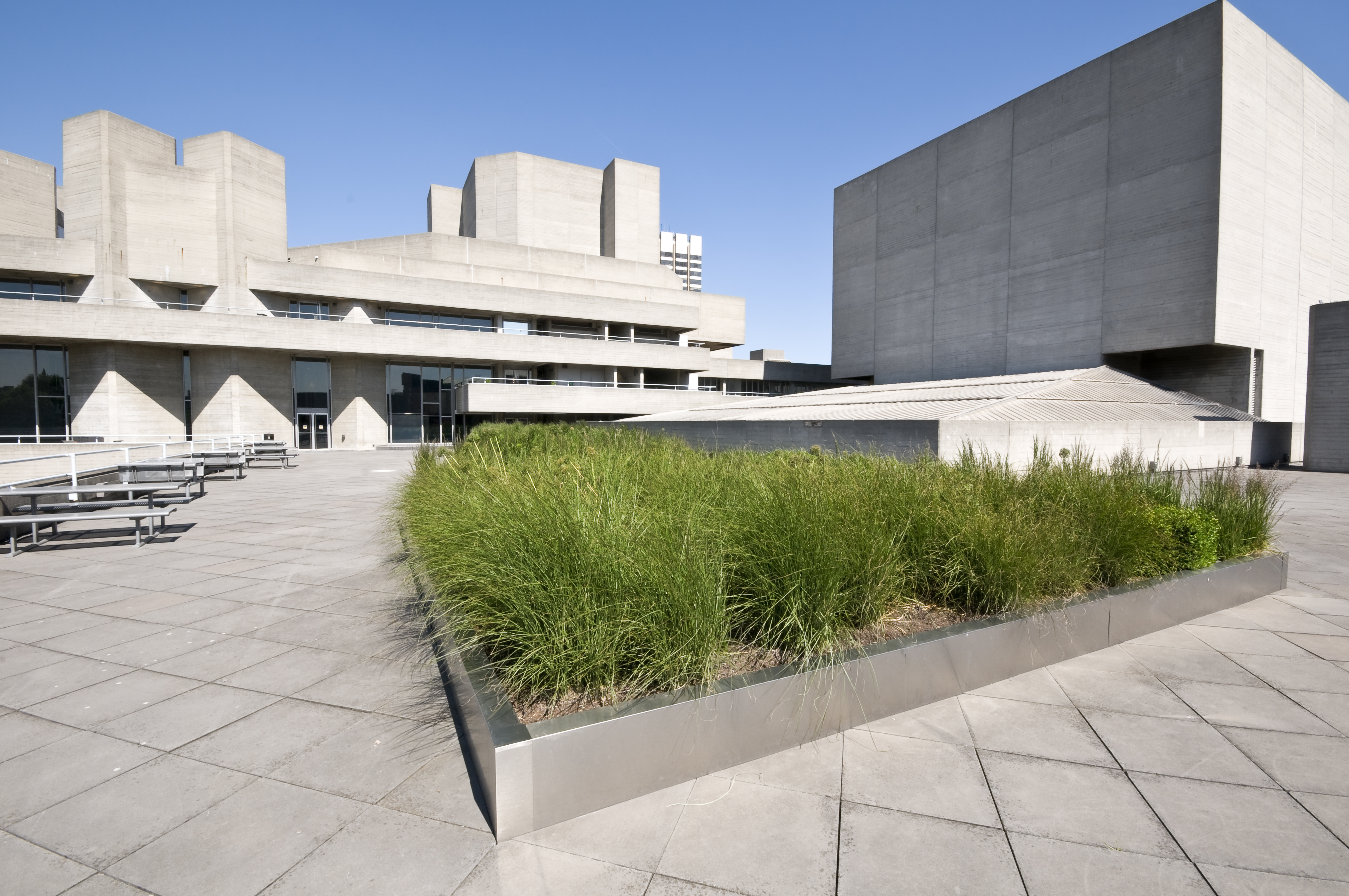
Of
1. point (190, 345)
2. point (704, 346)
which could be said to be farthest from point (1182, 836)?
point (704, 346)

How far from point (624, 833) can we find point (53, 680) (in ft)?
11.7

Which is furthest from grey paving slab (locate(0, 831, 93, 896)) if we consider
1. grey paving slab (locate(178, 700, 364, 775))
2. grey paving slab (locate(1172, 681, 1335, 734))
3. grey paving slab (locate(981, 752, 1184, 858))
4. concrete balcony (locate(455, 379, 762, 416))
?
concrete balcony (locate(455, 379, 762, 416))

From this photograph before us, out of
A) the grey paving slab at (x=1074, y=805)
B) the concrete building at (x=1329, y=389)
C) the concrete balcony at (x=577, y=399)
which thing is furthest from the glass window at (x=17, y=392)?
the concrete building at (x=1329, y=389)

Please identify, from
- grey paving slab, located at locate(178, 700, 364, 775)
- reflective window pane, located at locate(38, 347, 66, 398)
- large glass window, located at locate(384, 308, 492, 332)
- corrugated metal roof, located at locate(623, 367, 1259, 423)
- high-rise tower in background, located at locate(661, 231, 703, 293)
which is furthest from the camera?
high-rise tower in background, located at locate(661, 231, 703, 293)

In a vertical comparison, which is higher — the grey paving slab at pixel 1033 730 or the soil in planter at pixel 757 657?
the soil in planter at pixel 757 657

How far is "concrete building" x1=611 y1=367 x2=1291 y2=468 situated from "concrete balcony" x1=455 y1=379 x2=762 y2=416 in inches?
395

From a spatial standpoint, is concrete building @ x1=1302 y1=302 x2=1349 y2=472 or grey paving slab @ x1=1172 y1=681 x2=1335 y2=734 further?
concrete building @ x1=1302 y1=302 x2=1349 y2=472

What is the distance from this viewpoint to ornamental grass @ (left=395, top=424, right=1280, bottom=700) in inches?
110

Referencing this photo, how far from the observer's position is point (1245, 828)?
7.55 feet

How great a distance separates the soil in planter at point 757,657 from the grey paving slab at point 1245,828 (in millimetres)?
1165

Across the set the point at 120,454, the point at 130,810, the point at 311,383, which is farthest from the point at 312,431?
the point at 130,810

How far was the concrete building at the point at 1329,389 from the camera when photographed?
16656 mm

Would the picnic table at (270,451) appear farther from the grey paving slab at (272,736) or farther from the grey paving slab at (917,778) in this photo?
the grey paving slab at (917,778)

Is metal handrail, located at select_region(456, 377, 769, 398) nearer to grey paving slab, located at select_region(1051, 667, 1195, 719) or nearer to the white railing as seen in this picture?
the white railing
